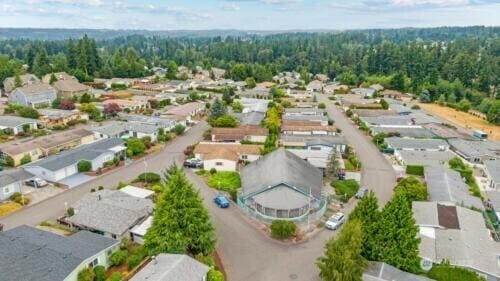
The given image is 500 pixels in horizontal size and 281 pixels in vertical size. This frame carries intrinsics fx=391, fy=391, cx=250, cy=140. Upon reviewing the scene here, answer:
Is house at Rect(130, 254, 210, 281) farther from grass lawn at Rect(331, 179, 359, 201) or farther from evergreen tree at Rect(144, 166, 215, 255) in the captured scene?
grass lawn at Rect(331, 179, 359, 201)

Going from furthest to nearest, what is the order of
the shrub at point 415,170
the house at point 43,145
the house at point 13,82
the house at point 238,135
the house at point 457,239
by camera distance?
the house at point 13,82, the house at point 238,135, the house at point 43,145, the shrub at point 415,170, the house at point 457,239

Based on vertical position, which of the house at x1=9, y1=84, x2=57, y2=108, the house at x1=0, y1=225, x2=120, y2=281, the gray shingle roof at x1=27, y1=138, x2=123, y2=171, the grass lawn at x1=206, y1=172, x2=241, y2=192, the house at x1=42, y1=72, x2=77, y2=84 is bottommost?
the grass lawn at x1=206, y1=172, x2=241, y2=192

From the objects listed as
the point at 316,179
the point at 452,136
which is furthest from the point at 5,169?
the point at 452,136

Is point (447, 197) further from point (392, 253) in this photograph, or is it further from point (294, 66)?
point (294, 66)

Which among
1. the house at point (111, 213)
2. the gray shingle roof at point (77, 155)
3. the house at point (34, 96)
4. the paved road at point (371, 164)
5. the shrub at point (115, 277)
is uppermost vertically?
the house at point (34, 96)

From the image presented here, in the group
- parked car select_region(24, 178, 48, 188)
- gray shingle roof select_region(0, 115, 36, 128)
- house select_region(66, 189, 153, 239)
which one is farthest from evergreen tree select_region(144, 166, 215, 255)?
gray shingle roof select_region(0, 115, 36, 128)

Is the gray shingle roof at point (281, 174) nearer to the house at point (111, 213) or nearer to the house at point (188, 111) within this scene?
the house at point (111, 213)

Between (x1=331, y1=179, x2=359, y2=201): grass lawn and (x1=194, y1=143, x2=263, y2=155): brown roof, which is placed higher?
(x1=194, y1=143, x2=263, y2=155): brown roof

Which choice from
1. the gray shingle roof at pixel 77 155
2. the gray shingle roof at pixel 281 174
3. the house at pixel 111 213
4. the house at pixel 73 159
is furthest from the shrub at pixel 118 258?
the gray shingle roof at pixel 77 155
